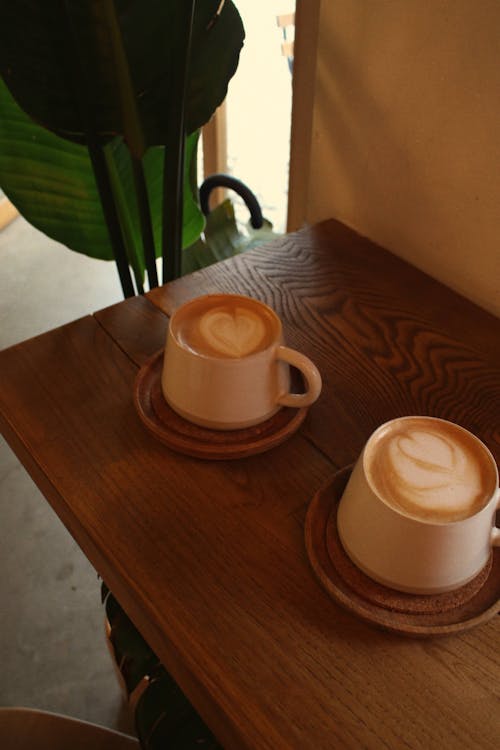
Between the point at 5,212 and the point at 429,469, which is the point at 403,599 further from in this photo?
the point at 5,212

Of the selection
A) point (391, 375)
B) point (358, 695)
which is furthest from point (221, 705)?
point (391, 375)

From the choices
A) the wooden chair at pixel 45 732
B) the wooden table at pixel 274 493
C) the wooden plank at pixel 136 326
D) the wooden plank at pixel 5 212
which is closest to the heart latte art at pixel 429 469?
the wooden table at pixel 274 493

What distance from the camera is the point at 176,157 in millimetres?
939

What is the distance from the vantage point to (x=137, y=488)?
646 millimetres

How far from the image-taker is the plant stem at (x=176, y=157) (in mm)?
827

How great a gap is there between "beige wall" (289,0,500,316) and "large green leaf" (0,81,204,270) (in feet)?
0.82

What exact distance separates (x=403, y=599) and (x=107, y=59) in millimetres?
746

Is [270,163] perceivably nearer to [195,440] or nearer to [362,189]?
[362,189]

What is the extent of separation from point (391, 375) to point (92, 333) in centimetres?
37

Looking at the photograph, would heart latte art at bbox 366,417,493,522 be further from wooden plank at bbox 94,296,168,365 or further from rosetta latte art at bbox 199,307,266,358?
wooden plank at bbox 94,296,168,365

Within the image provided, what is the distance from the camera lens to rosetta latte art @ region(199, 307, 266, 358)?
66 cm

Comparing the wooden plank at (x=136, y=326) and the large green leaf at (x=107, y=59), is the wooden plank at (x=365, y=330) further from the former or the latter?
the large green leaf at (x=107, y=59)

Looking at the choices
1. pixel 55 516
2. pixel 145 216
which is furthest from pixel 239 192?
pixel 55 516

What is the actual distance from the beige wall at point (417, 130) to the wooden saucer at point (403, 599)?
0.47 meters
